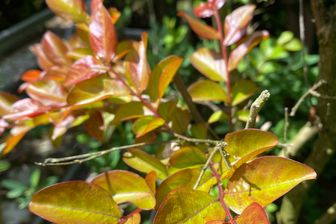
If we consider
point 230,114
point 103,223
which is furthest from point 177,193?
point 230,114

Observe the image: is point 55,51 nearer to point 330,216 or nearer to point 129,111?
point 129,111

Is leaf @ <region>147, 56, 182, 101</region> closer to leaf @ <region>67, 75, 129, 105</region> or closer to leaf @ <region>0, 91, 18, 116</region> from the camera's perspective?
leaf @ <region>67, 75, 129, 105</region>

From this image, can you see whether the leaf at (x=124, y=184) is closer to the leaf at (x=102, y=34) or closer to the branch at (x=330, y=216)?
the leaf at (x=102, y=34)

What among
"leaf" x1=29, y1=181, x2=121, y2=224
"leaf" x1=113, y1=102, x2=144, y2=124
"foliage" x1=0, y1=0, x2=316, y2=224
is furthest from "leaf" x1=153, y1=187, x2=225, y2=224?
"leaf" x1=113, y1=102, x2=144, y2=124

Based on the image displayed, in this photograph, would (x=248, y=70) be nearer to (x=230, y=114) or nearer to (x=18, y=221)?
(x=230, y=114)

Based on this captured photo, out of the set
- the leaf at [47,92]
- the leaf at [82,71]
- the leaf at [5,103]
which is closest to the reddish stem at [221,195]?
the leaf at [82,71]
